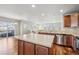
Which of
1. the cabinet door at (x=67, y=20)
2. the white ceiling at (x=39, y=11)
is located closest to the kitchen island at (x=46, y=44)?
the cabinet door at (x=67, y=20)

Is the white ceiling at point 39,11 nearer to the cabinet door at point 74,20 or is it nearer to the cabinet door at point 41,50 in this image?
the cabinet door at point 74,20

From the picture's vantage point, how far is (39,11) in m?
2.29

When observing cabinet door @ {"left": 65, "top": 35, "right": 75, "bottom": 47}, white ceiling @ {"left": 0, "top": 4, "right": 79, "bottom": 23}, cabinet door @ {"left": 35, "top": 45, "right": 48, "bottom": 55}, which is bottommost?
cabinet door @ {"left": 35, "top": 45, "right": 48, "bottom": 55}

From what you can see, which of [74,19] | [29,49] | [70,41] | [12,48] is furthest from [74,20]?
[12,48]

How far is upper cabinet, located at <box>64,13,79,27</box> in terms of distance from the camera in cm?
228

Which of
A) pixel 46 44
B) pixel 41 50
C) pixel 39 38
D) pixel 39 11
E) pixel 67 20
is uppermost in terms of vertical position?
pixel 39 11

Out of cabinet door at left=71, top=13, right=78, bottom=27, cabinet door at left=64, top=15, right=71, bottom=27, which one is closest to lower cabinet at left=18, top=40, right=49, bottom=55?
cabinet door at left=64, top=15, right=71, bottom=27

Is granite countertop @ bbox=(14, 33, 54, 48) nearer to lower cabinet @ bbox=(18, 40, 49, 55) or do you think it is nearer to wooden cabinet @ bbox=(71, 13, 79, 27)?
lower cabinet @ bbox=(18, 40, 49, 55)

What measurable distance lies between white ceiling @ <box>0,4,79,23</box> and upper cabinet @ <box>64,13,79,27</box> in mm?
89

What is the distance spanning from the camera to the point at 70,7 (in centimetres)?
225

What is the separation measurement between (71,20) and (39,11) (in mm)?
667

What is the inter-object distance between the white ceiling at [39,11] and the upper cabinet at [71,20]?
0.29 ft

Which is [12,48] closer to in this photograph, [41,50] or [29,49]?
[29,49]
